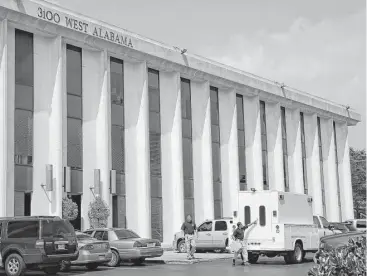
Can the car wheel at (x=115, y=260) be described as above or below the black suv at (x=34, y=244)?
below

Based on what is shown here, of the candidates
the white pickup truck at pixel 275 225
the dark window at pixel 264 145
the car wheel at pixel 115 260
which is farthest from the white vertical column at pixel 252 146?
the car wheel at pixel 115 260

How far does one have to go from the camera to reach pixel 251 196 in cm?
2367

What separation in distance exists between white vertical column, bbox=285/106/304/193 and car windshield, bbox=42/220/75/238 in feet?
108

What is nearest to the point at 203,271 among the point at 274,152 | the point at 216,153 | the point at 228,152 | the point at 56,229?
the point at 56,229

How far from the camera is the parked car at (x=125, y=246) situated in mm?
22188

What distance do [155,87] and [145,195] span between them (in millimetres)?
7177

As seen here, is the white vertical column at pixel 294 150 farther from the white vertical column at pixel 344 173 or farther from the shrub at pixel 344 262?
the shrub at pixel 344 262

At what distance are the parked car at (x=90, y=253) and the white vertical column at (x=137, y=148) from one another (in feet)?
42.6

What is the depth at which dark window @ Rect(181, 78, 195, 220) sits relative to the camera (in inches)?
1507

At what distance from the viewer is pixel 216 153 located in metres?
41.3

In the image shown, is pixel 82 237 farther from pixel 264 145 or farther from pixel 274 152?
pixel 274 152

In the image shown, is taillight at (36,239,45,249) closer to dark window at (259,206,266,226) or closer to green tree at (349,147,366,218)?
dark window at (259,206,266,226)

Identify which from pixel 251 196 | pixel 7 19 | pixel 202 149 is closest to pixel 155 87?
pixel 202 149

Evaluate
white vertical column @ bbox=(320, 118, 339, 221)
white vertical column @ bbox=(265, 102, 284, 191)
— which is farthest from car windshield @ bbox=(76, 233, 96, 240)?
white vertical column @ bbox=(320, 118, 339, 221)
